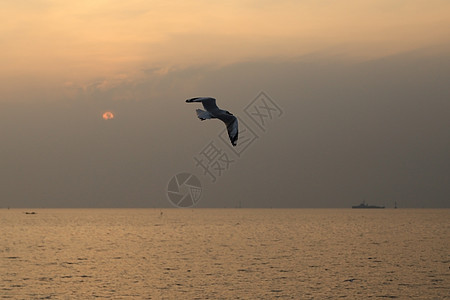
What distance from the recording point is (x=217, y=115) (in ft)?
68.4

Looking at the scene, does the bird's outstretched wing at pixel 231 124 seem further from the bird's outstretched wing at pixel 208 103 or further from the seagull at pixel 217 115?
the bird's outstretched wing at pixel 208 103

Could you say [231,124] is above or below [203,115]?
below

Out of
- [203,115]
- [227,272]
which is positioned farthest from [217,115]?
[227,272]

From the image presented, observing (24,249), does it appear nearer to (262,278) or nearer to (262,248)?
(262,248)

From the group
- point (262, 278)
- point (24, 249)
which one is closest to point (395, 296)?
point (262, 278)

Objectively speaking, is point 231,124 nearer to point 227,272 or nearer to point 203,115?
point 203,115

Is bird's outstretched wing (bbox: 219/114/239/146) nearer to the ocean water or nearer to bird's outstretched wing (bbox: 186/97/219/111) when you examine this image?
bird's outstretched wing (bbox: 186/97/219/111)

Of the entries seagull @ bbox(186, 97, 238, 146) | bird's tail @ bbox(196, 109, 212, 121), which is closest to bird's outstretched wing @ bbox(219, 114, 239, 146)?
seagull @ bbox(186, 97, 238, 146)

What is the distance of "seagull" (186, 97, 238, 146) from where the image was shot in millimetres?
20461

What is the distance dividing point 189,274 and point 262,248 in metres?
45.4

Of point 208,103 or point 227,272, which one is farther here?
point 227,272

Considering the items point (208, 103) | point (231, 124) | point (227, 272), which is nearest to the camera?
point (231, 124)

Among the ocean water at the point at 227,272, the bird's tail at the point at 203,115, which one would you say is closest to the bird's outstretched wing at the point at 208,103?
the bird's tail at the point at 203,115

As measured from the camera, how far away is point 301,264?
94.4 meters
